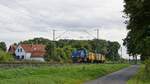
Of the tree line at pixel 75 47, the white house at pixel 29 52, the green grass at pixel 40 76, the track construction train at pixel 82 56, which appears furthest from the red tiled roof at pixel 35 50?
the green grass at pixel 40 76

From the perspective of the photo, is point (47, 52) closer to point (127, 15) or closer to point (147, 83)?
point (127, 15)

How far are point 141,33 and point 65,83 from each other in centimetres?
1465

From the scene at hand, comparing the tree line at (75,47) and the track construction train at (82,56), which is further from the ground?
the tree line at (75,47)

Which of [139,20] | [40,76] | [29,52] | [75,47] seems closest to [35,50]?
[29,52]

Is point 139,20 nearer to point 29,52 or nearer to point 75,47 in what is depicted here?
point 75,47

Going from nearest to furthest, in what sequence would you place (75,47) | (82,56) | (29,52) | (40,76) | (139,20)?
(40,76)
(139,20)
(82,56)
(29,52)
(75,47)

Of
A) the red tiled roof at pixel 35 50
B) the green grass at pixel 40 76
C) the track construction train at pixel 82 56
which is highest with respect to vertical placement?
the red tiled roof at pixel 35 50

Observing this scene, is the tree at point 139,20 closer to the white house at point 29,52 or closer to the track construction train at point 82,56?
the track construction train at point 82,56

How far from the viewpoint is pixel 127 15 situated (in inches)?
1769

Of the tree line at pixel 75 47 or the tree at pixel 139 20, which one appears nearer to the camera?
the tree at pixel 139 20

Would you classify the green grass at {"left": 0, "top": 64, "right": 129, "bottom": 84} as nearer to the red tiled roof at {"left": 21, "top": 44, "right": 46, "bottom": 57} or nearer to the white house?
the red tiled roof at {"left": 21, "top": 44, "right": 46, "bottom": 57}

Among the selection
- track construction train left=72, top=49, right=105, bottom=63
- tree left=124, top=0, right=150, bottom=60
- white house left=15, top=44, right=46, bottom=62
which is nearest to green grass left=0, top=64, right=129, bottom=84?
tree left=124, top=0, right=150, bottom=60

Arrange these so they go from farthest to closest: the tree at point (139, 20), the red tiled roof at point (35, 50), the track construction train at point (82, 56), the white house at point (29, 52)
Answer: the white house at point (29, 52), the red tiled roof at point (35, 50), the track construction train at point (82, 56), the tree at point (139, 20)

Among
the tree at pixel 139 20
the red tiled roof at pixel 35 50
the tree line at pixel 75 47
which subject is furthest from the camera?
the red tiled roof at pixel 35 50
